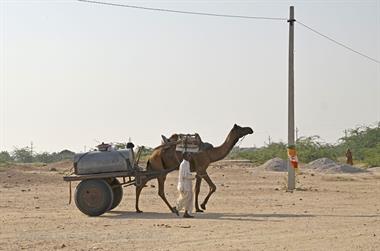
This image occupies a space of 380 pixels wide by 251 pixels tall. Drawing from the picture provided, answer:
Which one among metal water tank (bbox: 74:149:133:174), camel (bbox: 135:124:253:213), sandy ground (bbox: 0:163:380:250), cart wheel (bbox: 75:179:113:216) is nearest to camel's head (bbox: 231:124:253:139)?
camel (bbox: 135:124:253:213)

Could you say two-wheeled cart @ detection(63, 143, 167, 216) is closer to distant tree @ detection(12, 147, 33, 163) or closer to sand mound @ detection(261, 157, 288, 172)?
sand mound @ detection(261, 157, 288, 172)

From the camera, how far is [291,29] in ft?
96.1

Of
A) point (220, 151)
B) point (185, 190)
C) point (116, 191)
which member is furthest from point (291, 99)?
point (185, 190)

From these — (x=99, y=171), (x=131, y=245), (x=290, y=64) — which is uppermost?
(x=290, y=64)

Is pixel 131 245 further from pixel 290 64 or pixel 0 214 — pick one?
pixel 290 64

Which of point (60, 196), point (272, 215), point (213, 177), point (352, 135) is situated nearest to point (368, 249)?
point (272, 215)

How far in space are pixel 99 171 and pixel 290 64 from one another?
1142 centimetres

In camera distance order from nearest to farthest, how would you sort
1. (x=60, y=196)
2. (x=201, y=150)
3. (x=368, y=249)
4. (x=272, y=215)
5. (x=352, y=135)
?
(x=368, y=249)
(x=272, y=215)
(x=201, y=150)
(x=60, y=196)
(x=352, y=135)

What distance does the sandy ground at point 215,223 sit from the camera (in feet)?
46.9

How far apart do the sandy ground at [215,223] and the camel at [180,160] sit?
2.15ft

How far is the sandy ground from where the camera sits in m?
14.3

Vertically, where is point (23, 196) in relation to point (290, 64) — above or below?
below

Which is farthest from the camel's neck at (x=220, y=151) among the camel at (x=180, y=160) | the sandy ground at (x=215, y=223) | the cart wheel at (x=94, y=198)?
the cart wheel at (x=94, y=198)

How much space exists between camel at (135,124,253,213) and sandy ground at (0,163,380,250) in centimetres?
66
